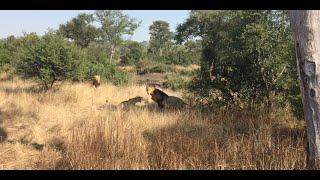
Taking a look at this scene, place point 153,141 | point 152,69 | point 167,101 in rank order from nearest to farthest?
point 153,141
point 167,101
point 152,69

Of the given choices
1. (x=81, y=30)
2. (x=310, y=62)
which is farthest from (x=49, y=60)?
(x=81, y=30)

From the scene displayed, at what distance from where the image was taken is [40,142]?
7125 millimetres

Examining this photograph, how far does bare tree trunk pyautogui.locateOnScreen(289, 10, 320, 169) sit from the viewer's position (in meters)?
3.92

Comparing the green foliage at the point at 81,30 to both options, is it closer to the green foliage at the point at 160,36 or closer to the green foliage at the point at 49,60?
the green foliage at the point at 160,36

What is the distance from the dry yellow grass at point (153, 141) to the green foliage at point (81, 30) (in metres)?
27.9

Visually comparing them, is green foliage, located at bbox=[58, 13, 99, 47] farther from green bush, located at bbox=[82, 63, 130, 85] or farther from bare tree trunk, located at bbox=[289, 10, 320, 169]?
bare tree trunk, located at bbox=[289, 10, 320, 169]

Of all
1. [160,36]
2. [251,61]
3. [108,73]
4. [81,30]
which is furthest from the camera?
[160,36]

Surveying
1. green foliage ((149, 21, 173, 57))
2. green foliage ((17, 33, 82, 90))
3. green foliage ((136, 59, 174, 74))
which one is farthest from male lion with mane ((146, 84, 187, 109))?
green foliage ((149, 21, 173, 57))

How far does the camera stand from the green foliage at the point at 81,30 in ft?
122

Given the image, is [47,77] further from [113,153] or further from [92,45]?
[92,45]

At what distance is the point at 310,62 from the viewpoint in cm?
395

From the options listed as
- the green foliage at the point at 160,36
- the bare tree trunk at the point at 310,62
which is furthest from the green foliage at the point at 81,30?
the bare tree trunk at the point at 310,62

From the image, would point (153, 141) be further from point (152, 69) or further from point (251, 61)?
point (152, 69)

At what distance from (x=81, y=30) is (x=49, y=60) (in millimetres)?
24527
